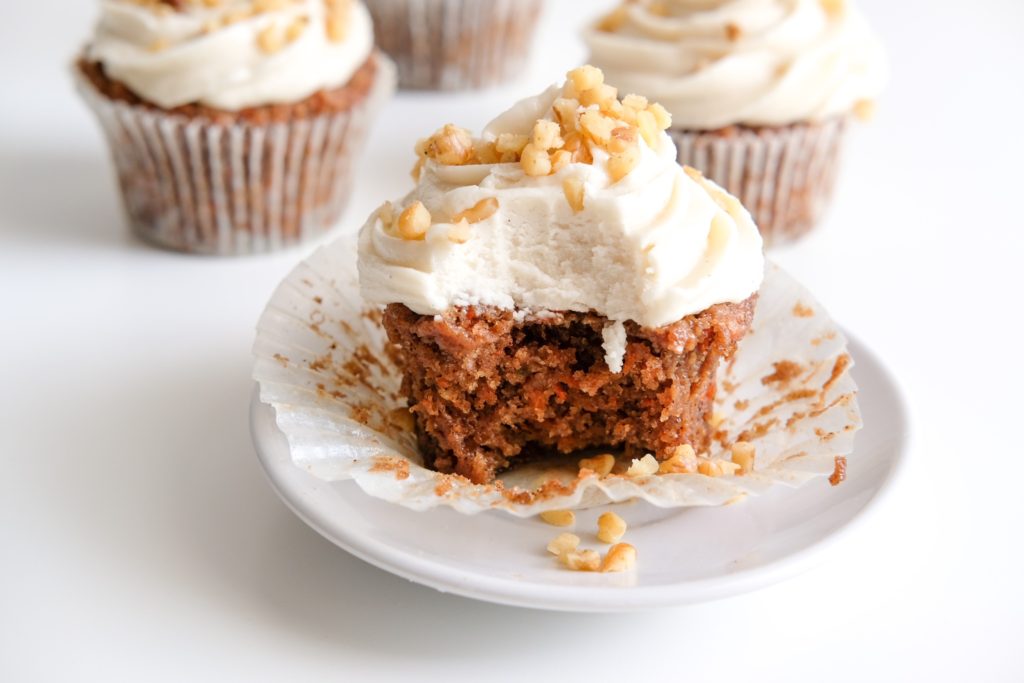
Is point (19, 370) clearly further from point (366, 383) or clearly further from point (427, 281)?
point (427, 281)

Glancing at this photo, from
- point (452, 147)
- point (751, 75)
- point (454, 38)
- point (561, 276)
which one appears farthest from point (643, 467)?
point (454, 38)

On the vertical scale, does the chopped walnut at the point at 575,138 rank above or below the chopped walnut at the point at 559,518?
above

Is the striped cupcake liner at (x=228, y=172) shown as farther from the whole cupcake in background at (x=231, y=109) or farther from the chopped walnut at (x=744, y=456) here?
the chopped walnut at (x=744, y=456)

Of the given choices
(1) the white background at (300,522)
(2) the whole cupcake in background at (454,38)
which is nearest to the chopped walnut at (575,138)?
(1) the white background at (300,522)

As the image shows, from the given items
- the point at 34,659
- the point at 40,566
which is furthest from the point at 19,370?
the point at 34,659

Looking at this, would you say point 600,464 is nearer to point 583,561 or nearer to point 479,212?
point 583,561

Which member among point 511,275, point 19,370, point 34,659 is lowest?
point 19,370
